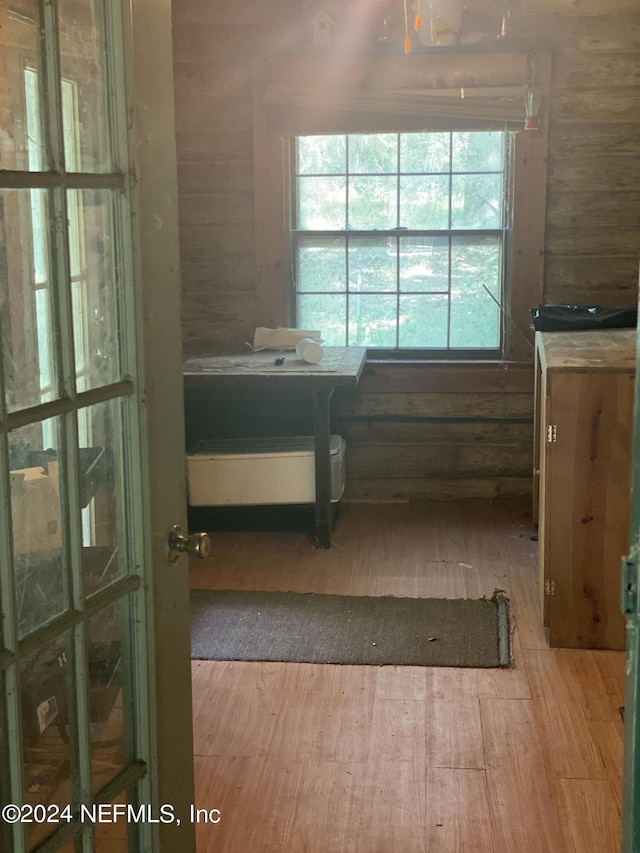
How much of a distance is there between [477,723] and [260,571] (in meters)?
1.57

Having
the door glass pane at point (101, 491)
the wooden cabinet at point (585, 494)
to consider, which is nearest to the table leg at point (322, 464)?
the wooden cabinet at point (585, 494)

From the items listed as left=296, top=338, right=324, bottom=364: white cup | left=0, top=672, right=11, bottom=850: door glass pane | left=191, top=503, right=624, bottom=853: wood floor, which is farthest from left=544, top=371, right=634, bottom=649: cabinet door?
left=0, top=672, right=11, bottom=850: door glass pane

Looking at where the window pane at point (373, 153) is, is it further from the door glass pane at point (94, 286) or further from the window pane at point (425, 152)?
the door glass pane at point (94, 286)

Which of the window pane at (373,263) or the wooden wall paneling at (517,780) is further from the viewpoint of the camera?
the window pane at (373,263)

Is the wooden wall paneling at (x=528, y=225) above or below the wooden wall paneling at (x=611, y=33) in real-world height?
below

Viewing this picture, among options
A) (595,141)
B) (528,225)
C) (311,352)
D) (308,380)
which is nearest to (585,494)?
(308,380)

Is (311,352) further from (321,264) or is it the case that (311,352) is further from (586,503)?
(586,503)

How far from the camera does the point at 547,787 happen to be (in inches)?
109

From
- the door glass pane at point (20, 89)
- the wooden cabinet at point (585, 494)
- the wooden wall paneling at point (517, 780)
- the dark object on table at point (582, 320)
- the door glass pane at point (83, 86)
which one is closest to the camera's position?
the door glass pane at point (20, 89)

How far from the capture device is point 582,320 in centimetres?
449

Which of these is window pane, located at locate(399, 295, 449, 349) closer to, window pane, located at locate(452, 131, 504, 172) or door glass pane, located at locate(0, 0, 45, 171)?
window pane, located at locate(452, 131, 504, 172)

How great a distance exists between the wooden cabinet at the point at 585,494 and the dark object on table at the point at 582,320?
0.85 m

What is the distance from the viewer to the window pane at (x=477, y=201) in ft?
17.0

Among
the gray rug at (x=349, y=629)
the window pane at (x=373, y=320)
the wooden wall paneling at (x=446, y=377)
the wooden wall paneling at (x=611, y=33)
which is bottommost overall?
the gray rug at (x=349, y=629)
